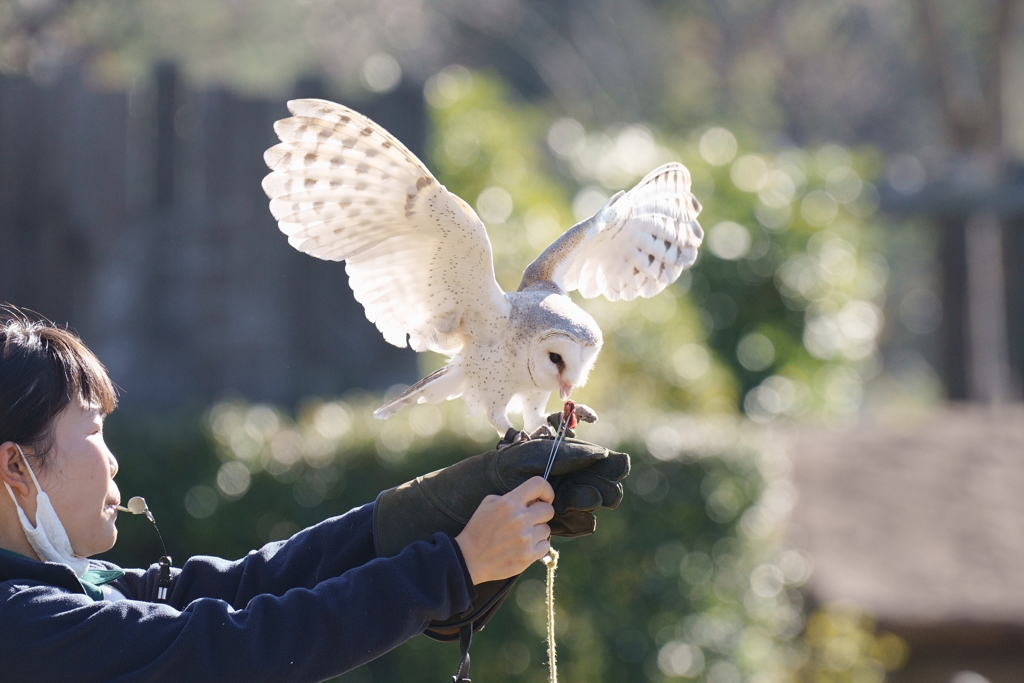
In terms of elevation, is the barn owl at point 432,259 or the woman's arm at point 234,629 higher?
the barn owl at point 432,259

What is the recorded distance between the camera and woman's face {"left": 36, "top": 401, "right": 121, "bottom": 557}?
4.77 feet

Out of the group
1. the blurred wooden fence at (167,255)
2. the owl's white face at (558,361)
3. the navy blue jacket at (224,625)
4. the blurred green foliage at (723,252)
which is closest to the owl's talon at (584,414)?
the owl's white face at (558,361)

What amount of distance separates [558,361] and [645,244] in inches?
19.9

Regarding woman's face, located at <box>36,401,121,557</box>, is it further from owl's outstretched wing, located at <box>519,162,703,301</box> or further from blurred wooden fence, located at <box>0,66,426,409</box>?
blurred wooden fence, located at <box>0,66,426,409</box>

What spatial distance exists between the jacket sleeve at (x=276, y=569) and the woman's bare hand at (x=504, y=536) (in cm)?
29

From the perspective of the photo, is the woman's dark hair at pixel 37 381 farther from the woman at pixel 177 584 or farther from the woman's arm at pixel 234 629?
the woman's arm at pixel 234 629

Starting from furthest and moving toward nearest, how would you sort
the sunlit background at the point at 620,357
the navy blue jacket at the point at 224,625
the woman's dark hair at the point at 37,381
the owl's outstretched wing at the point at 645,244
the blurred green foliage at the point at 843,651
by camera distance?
the blurred green foliage at the point at 843,651 → the sunlit background at the point at 620,357 → the owl's outstretched wing at the point at 645,244 → the woman's dark hair at the point at 37,381 → the navy blue jacket at the point at 224,625

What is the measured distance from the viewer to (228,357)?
19.2 ft

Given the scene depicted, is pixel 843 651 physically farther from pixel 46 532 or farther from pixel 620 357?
pixel 46 532

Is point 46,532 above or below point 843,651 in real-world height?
above

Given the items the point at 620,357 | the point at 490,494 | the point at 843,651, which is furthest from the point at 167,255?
the point at 490,494

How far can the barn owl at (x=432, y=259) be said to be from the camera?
1.64 m

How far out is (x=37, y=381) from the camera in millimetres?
1435

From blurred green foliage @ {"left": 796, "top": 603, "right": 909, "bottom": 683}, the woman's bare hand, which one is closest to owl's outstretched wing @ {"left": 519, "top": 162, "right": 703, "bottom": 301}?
the woman's bare hand
